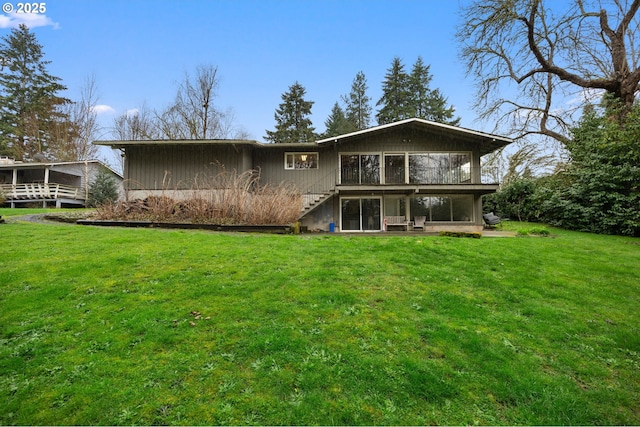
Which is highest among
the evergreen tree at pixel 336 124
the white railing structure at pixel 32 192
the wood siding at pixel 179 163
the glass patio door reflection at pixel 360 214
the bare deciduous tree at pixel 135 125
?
the evergreen tree at pixel 336 124

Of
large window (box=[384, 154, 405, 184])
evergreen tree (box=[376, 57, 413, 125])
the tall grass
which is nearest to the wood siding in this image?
the tall grass

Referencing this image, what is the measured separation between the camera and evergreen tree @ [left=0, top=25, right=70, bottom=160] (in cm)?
2780

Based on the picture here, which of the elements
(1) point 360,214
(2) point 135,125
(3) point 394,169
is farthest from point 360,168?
(2) point 135,125

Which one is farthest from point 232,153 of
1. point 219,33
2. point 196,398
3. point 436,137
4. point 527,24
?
point 527,24

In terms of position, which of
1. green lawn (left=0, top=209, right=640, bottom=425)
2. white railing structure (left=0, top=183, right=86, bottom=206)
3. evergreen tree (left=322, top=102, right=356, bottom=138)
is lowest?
green lawn (left=0, top=209, right=640, bottom=425)

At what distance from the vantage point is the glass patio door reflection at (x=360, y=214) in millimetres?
16125

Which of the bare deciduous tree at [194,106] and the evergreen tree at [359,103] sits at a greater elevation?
the evergreen tree at [359,103]

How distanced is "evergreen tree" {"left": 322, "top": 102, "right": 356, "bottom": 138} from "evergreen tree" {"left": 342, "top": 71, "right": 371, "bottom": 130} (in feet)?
2.89

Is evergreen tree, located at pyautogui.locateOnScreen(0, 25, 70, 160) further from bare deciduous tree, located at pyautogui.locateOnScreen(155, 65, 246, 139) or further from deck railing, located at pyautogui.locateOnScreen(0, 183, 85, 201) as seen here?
bare deciduous tree, located at pyautogui.locateOnScreen(155, 65, 246, 139)

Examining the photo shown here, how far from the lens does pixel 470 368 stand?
3135mm

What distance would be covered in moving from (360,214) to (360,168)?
2623mm

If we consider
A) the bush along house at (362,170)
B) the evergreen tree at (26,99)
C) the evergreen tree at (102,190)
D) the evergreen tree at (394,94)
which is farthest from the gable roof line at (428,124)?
the evergreen tree at (26,99)

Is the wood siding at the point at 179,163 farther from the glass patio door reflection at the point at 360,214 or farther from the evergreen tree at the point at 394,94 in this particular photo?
the evergreen tree at the point at 394,94

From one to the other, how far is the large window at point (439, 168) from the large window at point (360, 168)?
1.92m
